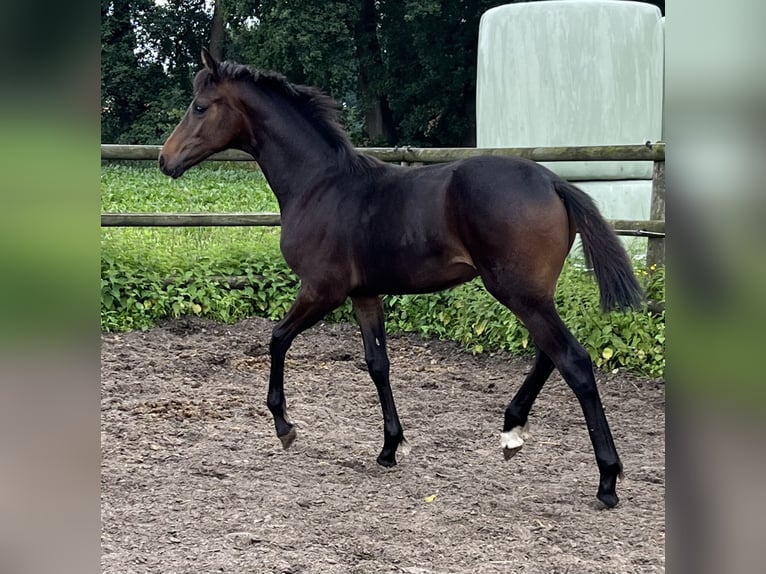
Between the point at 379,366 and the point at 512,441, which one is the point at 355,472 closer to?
the point at 379,366

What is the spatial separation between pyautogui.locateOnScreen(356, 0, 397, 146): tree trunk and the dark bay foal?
965 inches

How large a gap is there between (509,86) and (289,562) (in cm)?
607

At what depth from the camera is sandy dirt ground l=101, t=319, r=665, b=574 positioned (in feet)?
9.79

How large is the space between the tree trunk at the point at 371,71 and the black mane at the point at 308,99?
24456 millimetres

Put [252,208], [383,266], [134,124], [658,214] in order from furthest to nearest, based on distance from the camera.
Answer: [134,124], [252,208], [658,214], [383,266]

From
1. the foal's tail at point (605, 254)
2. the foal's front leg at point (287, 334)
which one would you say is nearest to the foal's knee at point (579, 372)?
the foal's tail at point (605, 254)

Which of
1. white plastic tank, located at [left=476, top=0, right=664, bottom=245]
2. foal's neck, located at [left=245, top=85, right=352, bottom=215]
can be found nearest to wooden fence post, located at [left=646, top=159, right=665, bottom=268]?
white plastic tank, located at [left=476, top=0, right=664, bottom=245]

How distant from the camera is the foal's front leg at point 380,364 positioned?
13.8ft

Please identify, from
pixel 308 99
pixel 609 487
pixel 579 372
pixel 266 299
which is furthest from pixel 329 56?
pixel 609 487

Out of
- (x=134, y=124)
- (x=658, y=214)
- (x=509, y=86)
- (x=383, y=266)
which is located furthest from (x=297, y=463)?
(x=134, y=124)

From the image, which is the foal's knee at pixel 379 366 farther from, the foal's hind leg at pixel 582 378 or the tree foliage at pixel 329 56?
the tree foliage at pixel 329 56

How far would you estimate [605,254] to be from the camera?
3631mm
